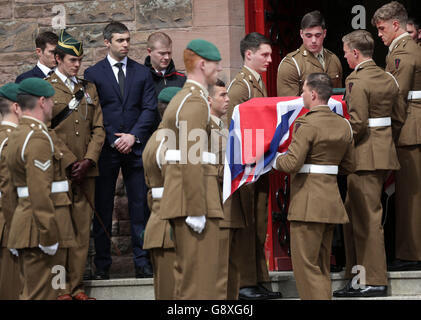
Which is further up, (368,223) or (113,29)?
(113,29)

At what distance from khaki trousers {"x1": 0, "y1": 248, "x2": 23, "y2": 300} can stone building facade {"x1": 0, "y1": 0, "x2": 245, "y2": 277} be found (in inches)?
58.4

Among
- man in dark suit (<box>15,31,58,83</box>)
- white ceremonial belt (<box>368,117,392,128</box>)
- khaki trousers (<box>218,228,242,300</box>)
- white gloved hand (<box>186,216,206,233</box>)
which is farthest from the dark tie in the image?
white gloved hand (<box>186,216,206,233</box>)

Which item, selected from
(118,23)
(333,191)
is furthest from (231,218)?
(118,23)

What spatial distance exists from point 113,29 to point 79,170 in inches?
54.7

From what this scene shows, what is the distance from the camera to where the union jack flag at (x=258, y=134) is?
7.82 metres

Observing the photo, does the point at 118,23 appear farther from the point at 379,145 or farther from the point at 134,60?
the point at 379,145

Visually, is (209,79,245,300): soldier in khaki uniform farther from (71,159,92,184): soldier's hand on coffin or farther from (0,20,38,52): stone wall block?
(0,20,38,52): stone wall block

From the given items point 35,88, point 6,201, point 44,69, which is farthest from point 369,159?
point 44,69

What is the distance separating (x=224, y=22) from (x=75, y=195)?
2231 millimetres

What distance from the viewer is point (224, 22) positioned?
9.41 metres

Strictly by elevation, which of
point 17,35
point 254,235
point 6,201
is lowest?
point 254,235

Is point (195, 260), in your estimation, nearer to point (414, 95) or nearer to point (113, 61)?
point (414, 95)

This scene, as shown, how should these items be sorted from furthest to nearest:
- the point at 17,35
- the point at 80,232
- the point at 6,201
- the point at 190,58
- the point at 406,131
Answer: the point at 17,35, the point at 80,232, the point at 406,131, the point at 6,201, the point at 190,58

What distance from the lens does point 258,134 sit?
7.91 metres
